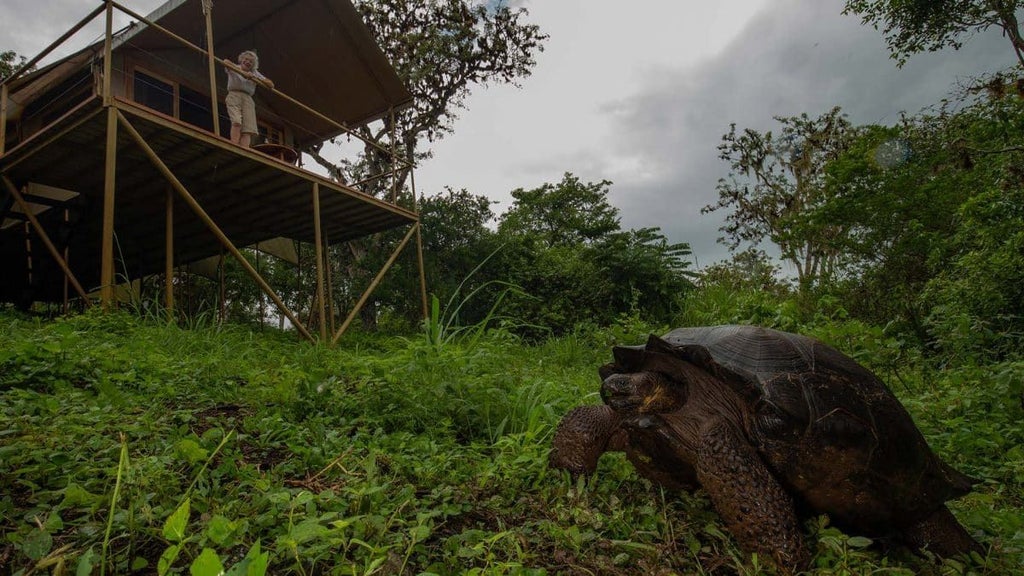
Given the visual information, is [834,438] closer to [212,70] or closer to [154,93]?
[212,70]

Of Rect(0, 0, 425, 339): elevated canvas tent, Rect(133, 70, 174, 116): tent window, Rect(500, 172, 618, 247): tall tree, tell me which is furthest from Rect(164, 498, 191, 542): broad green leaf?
Rect(500, 172, 618, 247): tall tree

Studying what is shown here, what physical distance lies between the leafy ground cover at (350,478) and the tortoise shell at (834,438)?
0.17m

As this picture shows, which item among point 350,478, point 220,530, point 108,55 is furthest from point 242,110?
point 220,530

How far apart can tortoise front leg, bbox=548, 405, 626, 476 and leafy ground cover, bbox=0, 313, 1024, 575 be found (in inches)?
4.0

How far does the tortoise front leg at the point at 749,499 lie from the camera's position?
1790 millimetres

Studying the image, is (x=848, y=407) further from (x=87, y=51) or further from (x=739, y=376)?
(x=87, y=51)

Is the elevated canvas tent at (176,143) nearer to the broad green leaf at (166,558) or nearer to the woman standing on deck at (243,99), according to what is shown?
the woman standing on deck at (243,99)

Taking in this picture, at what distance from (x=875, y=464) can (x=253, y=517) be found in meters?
2.42

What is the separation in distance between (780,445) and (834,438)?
21cm

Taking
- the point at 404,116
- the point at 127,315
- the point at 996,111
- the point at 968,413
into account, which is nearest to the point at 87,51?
the point at 127,315

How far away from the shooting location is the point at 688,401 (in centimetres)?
238

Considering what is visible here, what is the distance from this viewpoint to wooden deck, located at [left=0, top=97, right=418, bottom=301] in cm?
638

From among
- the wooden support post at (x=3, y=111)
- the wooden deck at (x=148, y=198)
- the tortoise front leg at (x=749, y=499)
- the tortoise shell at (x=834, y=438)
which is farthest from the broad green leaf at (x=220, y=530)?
the wooden support post at (x=3, y=111)

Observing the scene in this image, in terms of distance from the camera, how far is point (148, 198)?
846 centimetres
